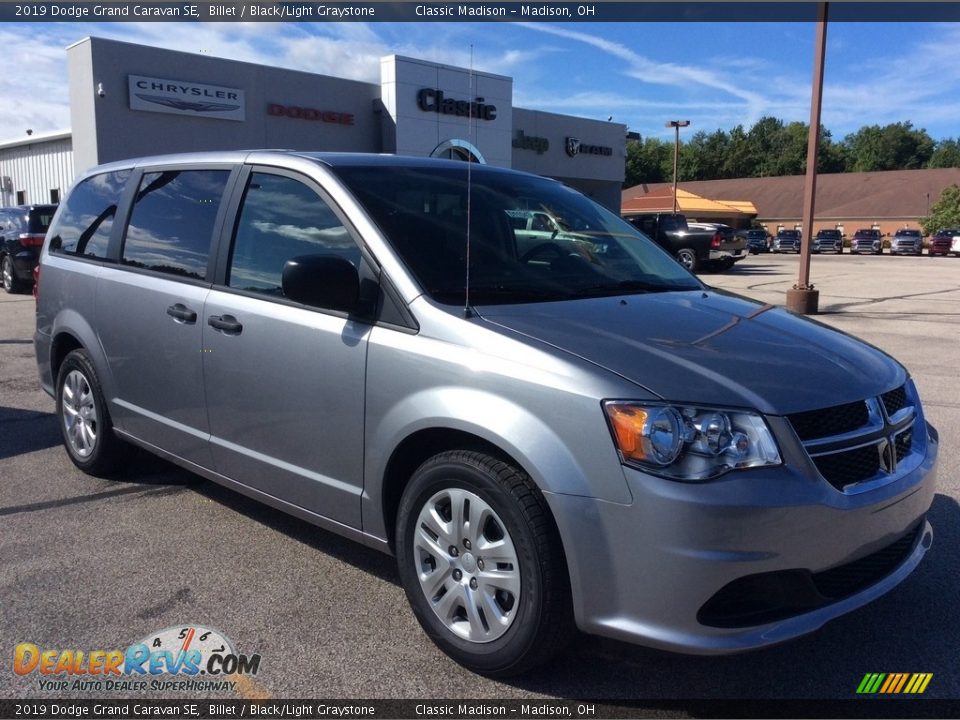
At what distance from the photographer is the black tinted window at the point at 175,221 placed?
4.20 metres

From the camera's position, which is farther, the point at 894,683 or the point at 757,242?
the point at 757,242

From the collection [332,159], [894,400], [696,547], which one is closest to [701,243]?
[332,159]

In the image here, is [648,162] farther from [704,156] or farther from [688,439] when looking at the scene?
[688,439]

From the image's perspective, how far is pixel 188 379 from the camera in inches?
162

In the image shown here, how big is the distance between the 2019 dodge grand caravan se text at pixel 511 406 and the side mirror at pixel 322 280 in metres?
0.01

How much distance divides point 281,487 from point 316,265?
3.57ft

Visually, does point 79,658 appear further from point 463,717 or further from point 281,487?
point 463,717

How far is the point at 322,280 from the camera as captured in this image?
3168 millimetres

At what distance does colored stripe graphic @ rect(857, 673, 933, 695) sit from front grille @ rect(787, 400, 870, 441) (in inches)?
36.4

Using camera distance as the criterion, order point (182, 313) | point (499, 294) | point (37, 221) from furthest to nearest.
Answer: point (37, 221) → point (182, 313) → point (499, 294)

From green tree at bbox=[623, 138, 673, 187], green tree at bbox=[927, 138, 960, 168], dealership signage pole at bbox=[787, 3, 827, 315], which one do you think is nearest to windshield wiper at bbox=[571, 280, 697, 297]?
dealership signage pole at bbox=[787, 3, 827, 315]

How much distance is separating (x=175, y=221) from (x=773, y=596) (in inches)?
133

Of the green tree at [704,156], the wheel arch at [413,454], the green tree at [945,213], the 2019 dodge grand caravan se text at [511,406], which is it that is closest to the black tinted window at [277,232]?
the 2019 dodge grand caravan se text at [511,406]

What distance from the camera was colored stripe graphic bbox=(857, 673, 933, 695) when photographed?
2955 mm
